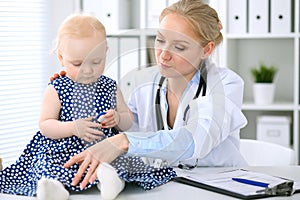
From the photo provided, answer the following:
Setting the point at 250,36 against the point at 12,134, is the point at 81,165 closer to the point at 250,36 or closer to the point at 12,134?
the point at 12,134

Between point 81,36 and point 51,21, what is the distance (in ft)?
6.62

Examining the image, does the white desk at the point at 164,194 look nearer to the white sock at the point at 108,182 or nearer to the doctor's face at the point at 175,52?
the white sock at the point at 108,182

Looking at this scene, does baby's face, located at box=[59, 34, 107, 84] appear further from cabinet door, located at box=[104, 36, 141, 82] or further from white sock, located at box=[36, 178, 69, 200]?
white sock, located at box=[36, 178, 69, 200]

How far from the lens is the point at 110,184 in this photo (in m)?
1.32

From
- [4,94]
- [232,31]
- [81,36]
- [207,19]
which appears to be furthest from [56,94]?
[232,31]

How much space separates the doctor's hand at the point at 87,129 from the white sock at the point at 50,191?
147 millimetres

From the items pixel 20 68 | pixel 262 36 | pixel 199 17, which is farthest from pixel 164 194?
pixel 262 36

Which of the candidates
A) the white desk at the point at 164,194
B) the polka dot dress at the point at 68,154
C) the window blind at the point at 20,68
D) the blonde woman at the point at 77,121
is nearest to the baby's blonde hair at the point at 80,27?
the blonde woman at the point at 77,121

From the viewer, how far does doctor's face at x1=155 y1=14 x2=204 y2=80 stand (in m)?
1.34

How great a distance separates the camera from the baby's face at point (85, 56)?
136cm

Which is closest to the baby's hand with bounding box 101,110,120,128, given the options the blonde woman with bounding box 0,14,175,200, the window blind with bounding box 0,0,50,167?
the blonde woman with bounding box 0,14,175,200

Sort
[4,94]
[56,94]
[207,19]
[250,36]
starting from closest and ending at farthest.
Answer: [56,94] < [207,19] < [4,94] < [250,36]

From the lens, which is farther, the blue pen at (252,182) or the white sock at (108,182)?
the blue pen at (252,182)

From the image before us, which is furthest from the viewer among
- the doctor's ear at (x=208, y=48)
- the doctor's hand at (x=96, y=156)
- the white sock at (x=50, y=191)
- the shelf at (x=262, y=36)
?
the shelf at (x=262, y=36)
